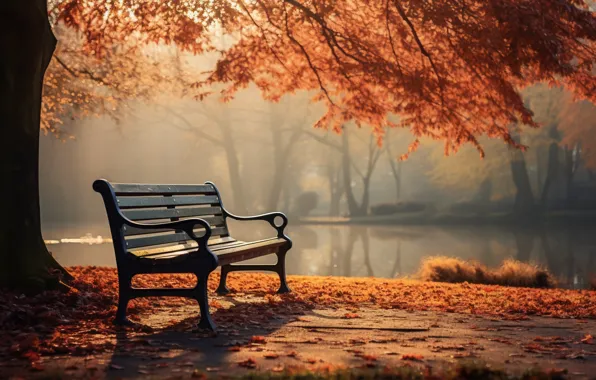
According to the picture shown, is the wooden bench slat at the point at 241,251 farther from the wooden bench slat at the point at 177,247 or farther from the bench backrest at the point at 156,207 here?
the bench backrest at the point at 156,207

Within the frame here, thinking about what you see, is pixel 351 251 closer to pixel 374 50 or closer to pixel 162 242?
pixel 374 50

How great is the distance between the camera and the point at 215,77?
10.9 meters

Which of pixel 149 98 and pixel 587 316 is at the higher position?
pixel 149 98

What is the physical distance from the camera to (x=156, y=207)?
7.33 metres

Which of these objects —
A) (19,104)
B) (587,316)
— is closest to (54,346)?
(19,104)

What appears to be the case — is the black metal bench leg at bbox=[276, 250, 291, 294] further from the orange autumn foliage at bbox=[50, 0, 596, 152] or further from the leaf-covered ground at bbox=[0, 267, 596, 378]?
the orange autumn foliage at bbox=[50, 0, 596, 152]

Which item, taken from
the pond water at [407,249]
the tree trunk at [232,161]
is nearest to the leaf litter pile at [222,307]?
the pond water at [407,249]

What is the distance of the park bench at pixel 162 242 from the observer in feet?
20.1

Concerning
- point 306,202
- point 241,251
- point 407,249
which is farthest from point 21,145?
point 306,202

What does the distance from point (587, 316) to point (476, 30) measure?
A: 3.56 meters

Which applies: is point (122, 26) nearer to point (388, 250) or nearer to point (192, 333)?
point (192, 333)

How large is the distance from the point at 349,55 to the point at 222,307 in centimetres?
441

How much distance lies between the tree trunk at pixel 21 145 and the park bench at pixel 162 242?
3.98 ft

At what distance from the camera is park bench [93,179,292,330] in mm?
6117
